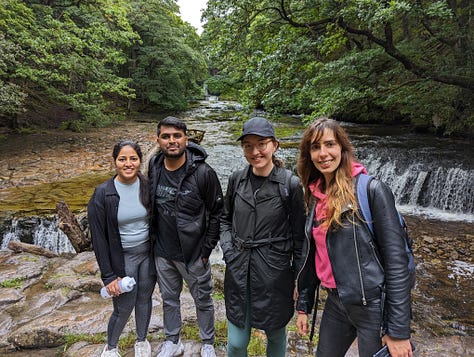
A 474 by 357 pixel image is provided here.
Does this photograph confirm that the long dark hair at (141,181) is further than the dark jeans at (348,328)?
Yes

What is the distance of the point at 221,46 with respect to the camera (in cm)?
757

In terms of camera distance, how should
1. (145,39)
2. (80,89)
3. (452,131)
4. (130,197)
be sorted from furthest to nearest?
(145,39), (80,89), (452,131), (130,197)

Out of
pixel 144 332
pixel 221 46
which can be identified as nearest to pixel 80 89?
pixel 221 46

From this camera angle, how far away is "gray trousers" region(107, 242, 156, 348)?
2.47 meters

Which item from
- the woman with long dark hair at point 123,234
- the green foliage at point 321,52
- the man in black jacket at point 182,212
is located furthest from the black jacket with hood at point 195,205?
the green foliage at point 321,52

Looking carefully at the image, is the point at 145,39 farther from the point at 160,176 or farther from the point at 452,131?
the point at 160,176

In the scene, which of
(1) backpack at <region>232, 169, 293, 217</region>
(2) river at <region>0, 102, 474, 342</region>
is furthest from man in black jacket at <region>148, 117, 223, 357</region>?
(2) river at <region>0, 102, 474, 342</region>

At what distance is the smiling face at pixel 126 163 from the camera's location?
2.36 meters

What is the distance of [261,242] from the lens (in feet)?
6.42

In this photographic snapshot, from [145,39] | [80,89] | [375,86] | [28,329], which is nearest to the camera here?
[28,329]

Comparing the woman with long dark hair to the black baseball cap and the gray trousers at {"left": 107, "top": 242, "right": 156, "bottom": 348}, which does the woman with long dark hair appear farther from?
the black baseball cap

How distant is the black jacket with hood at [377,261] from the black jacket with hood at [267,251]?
0.34m

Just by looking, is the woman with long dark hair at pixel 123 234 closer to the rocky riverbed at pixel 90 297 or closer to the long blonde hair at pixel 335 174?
the rocky riverbed at pixel 90 297

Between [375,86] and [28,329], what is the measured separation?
919 cm
